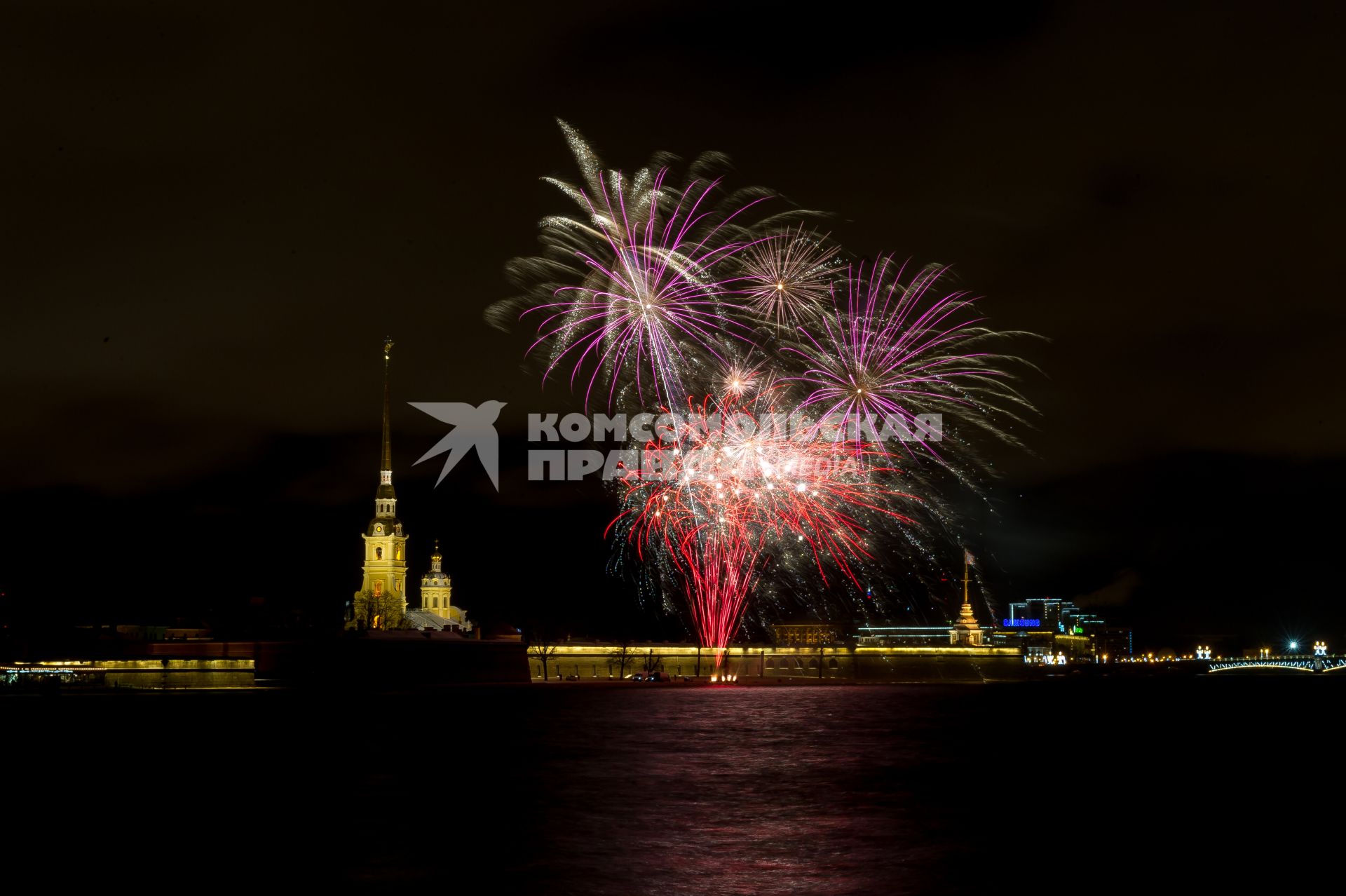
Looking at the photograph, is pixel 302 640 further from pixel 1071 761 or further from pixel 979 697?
pixel 1071 761

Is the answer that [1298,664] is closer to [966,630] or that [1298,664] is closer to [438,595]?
[966,630]

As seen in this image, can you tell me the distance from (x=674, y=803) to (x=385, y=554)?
108 m

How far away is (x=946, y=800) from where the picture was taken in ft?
85.3

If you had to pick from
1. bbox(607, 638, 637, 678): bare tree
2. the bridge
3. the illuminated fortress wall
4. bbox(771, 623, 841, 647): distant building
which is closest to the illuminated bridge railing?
the bridge

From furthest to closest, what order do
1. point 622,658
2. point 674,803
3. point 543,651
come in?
point 622,658
point 543,651
point 674,803

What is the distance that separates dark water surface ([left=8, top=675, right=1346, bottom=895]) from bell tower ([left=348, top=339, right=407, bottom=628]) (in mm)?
70555

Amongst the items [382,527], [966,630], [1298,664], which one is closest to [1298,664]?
[1298,664]

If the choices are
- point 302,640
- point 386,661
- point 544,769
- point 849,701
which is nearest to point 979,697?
point 849,701

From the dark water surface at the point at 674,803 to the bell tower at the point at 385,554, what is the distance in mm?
70555

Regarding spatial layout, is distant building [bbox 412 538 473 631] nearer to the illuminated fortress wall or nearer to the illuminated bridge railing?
the illuminated fortress wall

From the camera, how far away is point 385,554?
12850 centimetres

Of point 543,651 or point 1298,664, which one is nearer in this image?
point 543,651

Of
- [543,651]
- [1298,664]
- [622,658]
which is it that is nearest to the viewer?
[543,651]

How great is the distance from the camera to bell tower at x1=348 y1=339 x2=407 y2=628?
125 metres
